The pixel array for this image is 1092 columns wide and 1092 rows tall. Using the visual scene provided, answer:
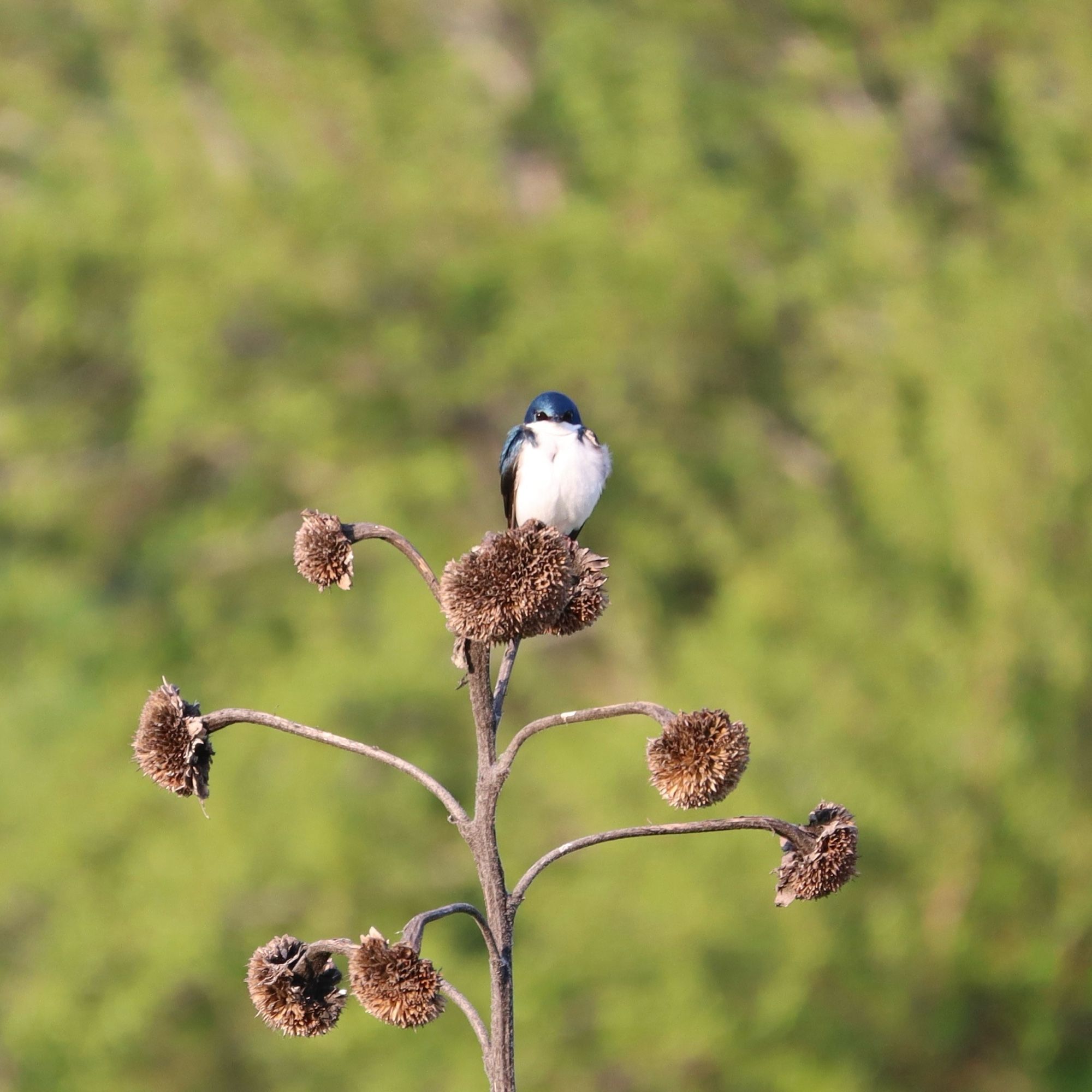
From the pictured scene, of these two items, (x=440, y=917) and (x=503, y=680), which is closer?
(x=440, y=917)

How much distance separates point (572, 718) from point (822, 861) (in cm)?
39

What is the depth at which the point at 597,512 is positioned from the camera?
1533cm

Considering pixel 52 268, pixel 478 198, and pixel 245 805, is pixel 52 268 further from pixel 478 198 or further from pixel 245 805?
pixel 245 805

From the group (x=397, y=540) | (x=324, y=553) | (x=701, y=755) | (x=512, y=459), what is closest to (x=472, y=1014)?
(x=701, y=755)

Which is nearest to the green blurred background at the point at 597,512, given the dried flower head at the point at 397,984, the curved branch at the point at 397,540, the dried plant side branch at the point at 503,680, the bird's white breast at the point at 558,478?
the bird's white breast at the point at 558,478

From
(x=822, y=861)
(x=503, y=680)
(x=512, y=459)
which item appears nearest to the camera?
(x=822, y=861)

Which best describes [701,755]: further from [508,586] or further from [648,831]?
[508,586]

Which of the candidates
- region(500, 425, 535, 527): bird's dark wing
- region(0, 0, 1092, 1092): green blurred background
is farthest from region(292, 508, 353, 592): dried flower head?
region(0, 0, 1092, 1092): green blurred background

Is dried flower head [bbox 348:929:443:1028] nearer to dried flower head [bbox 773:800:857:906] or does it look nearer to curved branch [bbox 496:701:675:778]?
curved branch [bbox 496:701:675:778]

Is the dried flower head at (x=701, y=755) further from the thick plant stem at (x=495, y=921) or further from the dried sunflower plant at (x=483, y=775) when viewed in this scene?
the thick plant stem at (x=495, y=921)

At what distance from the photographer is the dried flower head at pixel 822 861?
2.08 metres

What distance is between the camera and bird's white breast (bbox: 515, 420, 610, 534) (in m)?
3.91

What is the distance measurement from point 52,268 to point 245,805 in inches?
247

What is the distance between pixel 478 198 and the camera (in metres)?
16.6
